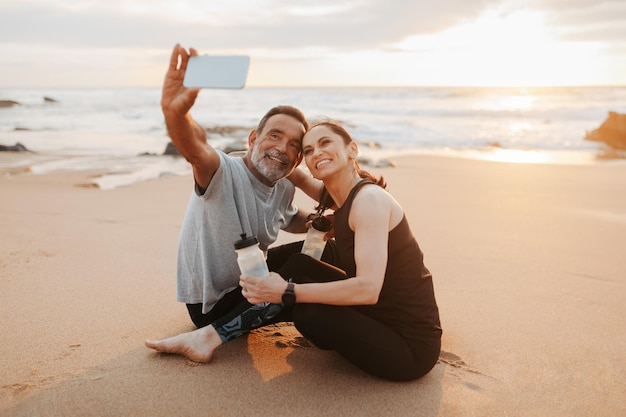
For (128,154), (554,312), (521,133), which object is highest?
(521,133)

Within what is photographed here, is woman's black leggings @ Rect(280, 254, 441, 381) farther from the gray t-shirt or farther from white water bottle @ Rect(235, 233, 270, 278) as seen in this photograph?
the gray t-shirt

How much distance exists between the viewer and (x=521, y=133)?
20.6 m

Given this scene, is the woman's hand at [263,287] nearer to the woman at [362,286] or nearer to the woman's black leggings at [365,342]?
the woman at [362,286]

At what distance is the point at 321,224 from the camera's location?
10.9 feet

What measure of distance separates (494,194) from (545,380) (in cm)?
536

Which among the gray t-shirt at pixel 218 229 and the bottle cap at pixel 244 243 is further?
the gray t-shirt at pixel 218 229

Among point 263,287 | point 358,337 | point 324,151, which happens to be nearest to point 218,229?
point 263,287

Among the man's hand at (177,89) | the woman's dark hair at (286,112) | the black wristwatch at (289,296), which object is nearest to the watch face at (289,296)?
the black wristwatch at (289,296)

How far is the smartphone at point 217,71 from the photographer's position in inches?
91.2

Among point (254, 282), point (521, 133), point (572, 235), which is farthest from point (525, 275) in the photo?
point (521, 133)

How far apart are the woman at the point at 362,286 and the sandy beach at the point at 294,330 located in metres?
0.22

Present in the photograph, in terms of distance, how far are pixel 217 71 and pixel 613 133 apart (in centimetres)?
1727

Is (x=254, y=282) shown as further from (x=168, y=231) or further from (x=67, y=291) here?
(x=168, y=231)

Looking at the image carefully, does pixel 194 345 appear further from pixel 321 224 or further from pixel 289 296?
pixel 321 224
